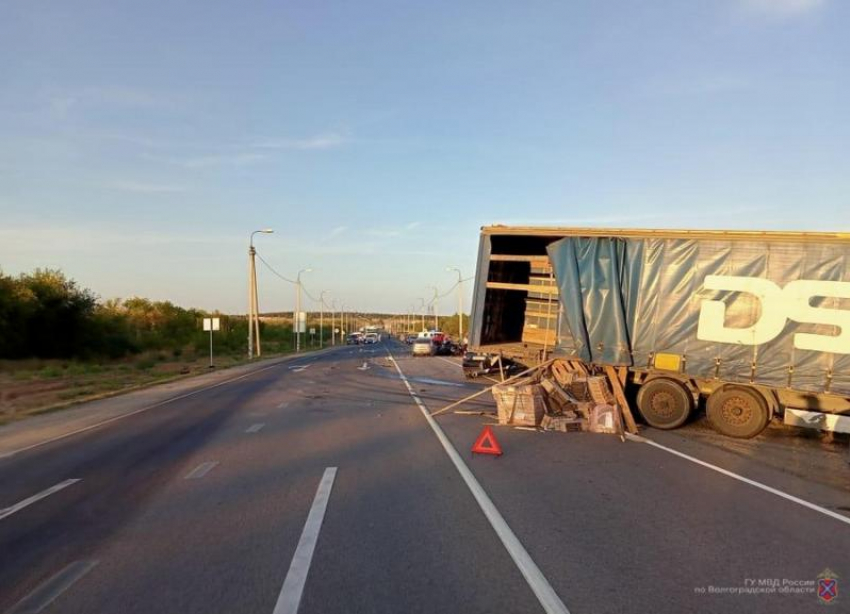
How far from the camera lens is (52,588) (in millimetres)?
5250

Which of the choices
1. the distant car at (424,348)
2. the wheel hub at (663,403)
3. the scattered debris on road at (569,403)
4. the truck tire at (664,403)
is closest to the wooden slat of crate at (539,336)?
the scattered debris on road at (569,403)

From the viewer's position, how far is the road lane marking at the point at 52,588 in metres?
4.86

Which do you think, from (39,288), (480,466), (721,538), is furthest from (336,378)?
(39,288)

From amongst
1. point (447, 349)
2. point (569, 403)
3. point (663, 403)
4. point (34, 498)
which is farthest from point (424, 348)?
point (34, 498)

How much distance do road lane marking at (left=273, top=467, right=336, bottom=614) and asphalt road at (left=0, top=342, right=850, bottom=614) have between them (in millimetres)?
30

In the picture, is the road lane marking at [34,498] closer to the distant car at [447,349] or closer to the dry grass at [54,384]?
the dry grass at [54,384]

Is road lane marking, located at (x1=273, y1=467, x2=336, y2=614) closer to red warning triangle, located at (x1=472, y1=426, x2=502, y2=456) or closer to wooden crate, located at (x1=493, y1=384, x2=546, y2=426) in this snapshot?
red warning triangle, located at (x1=472, y1=426, x2=502, y2=456)

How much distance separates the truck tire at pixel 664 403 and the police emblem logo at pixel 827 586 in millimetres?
8131

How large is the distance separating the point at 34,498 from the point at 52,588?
3713 mm

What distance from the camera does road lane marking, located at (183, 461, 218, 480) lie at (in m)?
9.39

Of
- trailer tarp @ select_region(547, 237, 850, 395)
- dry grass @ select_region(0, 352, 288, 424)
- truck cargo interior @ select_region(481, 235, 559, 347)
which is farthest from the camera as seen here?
dry grass @ select_region(0, 352, 288, 424)

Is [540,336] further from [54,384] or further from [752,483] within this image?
[54,384]

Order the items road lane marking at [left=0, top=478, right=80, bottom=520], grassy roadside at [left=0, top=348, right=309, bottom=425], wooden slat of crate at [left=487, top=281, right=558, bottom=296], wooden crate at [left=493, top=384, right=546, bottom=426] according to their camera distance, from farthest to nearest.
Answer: grassy roadside at [left=0, top=348, right=309, bottom=425] → wooden slat of crate at [left=487, top=281, right=558, bottom=296] → wooden crate at [left=493, top=384, right=546, bottom=426] → road lane marking at [left=0, top=478, right=80, bottom=520]

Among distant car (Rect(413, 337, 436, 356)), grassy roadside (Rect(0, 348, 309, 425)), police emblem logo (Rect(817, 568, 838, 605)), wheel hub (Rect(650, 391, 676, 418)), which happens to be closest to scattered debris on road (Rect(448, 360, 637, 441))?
wheel hub (Rect(650, 391, 676, 418))
